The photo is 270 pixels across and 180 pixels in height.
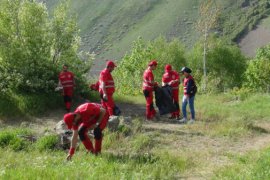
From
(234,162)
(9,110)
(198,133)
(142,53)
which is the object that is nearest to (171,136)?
(198,133)

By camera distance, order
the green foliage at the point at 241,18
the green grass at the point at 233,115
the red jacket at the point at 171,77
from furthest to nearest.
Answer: the green foliage at the point at 241,18
the red jacket at the point at 171,77
the green grass at the point at 233,115

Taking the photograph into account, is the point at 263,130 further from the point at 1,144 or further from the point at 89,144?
the point at 1,144

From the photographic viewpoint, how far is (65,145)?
11.3 meters

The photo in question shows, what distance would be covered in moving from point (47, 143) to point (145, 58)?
63.4m

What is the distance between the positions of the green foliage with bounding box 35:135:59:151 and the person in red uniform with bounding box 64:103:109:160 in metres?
1.47

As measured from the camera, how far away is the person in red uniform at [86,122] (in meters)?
9.36

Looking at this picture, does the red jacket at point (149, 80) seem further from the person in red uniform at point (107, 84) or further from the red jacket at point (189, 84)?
the person in red uniform at point (107, 84)

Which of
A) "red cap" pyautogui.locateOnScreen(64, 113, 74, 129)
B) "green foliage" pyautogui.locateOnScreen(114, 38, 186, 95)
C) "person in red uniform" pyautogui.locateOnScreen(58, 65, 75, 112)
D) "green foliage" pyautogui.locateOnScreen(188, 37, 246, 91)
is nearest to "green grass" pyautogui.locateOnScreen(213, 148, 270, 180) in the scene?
"red cap" pyautogui.locateOnScreen(64, 113, 74, 129)

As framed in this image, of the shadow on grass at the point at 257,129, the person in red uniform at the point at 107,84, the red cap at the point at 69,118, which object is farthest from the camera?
the shadow on grass at the point at 257,129

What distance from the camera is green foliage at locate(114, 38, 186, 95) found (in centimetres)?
7244

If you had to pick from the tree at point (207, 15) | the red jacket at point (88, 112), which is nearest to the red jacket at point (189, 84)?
the red jacket at point (88, 112)

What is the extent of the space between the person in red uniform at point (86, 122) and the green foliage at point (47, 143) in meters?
1.47

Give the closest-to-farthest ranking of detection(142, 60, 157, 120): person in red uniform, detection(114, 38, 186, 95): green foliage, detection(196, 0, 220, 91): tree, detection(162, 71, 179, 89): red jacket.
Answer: detection(142, 60, 157, 120): person in red uniform → detection(162, 71, 179, 89): red jacket → detection(196, 0, 220, 91): tree → detection(114, 38, 186, 95): green foliage

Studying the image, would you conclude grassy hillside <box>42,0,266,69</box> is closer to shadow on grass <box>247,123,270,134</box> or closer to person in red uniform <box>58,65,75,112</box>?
person in red uniform <box>58,65,75,112</box>
